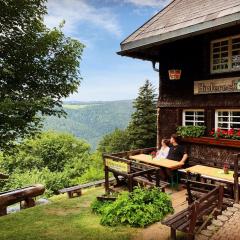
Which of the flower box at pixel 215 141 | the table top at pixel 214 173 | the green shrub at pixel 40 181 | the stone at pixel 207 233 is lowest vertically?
the green shrub at pixel 40 181

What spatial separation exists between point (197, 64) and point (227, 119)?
227cm

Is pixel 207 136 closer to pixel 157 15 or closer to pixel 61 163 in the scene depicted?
pixel 157 15

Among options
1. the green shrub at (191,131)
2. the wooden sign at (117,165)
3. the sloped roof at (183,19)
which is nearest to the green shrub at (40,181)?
the wooden sign at (117,165)

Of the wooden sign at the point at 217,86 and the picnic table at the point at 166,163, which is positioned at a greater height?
the wooden sign at the point at 217,86

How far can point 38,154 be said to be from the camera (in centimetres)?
4703

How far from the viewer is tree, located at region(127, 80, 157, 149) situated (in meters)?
36.4

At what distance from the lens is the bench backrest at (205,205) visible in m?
6.07

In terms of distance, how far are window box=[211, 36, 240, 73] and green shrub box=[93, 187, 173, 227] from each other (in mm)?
4981

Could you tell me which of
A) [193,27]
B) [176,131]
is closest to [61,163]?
[176,131]

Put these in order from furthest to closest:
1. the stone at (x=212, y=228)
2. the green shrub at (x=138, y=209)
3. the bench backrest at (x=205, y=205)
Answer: the green shrub at (x=138, y=209) → the stone at (x=212, y=228) → the bench backrest at (x=205, y=205)

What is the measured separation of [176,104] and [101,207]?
5.36 meters

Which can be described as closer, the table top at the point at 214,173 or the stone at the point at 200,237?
the stone at the point at 200,237

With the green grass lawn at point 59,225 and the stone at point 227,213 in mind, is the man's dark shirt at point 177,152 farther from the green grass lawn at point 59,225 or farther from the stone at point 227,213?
the stone at point 227,213

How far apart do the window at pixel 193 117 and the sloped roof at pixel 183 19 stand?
3242 mm
